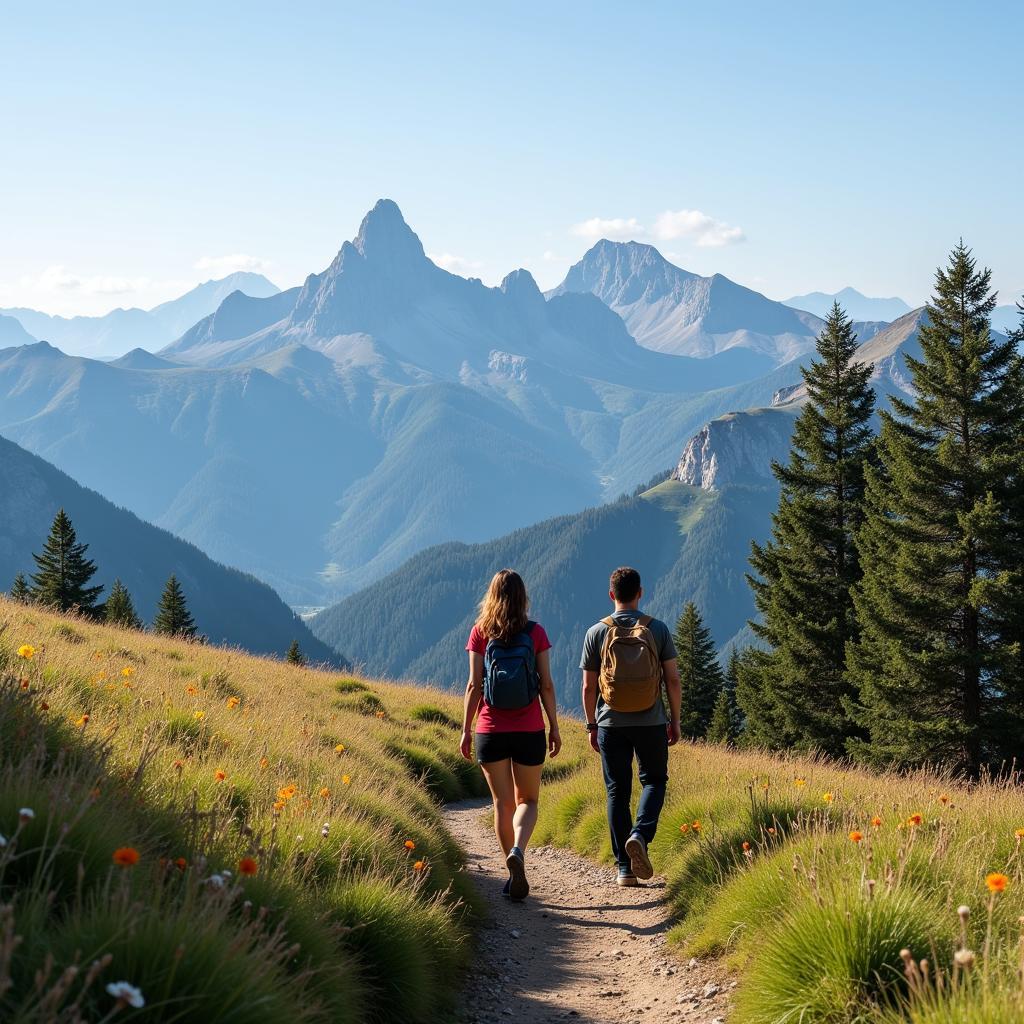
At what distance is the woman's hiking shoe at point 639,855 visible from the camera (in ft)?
26.6

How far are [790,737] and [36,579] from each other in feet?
121

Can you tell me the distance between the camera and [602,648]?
8.40m

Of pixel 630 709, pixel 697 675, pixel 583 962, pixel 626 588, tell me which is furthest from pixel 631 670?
pixel 697 675

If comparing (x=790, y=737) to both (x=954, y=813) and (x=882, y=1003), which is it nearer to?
(x=954, y=813)

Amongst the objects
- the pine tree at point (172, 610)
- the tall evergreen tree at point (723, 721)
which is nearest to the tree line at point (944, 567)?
the tall evergreen tree at point (723, 721)

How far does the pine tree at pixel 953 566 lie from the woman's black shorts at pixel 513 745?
17.8m

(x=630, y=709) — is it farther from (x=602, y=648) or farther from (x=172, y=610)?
(x=172, y=610)

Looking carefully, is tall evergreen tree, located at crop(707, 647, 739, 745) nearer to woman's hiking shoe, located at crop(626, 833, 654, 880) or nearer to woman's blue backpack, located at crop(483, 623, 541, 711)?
woman's hiking shoe, located at crop(626, 833, 654, 880)

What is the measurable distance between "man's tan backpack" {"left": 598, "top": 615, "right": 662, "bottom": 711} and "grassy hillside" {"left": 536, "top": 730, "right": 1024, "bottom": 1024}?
4.10 feet

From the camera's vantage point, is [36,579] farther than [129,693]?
Yes

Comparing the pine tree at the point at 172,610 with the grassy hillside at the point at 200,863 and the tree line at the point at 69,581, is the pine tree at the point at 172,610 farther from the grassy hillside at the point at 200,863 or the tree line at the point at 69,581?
the grassy hillside at the point at 200,863

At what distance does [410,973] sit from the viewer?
509 centimetres

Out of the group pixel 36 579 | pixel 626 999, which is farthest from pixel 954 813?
pixel 36 579

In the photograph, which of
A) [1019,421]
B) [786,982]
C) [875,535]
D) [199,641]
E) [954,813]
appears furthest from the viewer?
[875,535]
